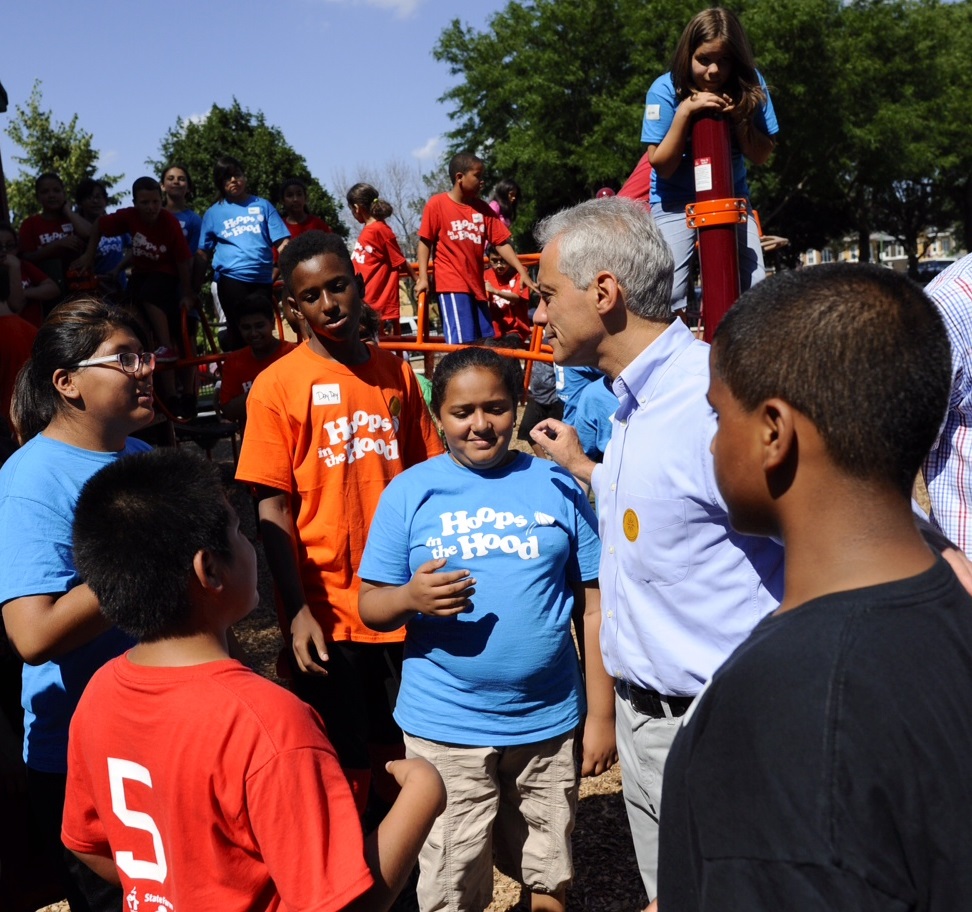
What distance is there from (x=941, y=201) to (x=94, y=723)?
56.8 metres

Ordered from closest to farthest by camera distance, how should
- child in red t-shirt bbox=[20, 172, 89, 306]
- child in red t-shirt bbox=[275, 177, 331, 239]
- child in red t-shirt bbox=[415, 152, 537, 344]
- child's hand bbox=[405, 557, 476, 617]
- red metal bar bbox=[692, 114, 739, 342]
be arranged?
child's hand bbox=[405, 557, 476, 617] < red metal bar bbox=[692, 114, 739, 342] < child in red t-shirt bbox=[415, 152, 537, 344] < child in red t-shirt bbox=[20, 172, 89, 306] < child in red t-shirt bbox=[275, 177, 331, 239]

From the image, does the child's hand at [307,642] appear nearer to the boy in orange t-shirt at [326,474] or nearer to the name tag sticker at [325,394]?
the boy in orange t-shirt at [326,474]

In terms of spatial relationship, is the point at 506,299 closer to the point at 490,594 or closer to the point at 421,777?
the point at 490,594

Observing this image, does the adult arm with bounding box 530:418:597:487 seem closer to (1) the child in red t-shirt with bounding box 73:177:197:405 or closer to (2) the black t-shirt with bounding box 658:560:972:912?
(2) the black t-shirt with bounding box 658:560:972:912

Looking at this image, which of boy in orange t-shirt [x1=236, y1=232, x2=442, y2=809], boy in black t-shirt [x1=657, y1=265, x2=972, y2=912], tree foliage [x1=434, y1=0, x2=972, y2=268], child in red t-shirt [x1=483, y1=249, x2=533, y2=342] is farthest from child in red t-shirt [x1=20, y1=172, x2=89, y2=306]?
tree foliage [x1=434, y1=0, x2=972, y2=268]

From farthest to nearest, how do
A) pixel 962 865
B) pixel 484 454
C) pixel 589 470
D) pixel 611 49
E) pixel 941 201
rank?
pixel 941 201
pixel 611 49
pixel 484 454
pixel 589 470
pixel 962 865

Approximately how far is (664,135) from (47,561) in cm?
333

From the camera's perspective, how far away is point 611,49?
108 feet

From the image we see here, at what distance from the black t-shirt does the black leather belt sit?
1.28 metres

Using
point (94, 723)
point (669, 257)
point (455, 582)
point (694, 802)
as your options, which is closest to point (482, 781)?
point (455, 582)

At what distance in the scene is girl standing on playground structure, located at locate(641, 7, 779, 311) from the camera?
3951mm

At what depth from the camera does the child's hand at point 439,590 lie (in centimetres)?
269

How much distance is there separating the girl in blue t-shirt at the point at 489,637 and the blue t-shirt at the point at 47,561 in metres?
0.82

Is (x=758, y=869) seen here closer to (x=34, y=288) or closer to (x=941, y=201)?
(x=34, y=288)
